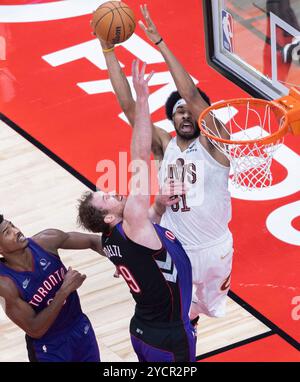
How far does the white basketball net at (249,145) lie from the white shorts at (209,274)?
0.55 meters

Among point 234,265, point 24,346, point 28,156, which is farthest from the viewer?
point 28,156

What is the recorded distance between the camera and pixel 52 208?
409 inches

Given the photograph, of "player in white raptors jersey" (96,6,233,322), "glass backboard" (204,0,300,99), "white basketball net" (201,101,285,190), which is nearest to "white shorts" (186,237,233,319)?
"player in white raptors jersey" (96,6,233,322)

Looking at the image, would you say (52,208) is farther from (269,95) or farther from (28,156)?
(269,95)

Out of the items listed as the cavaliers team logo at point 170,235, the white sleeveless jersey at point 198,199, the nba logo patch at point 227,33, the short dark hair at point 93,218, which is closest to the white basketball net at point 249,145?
the white sleeveless jersey at point 198,199

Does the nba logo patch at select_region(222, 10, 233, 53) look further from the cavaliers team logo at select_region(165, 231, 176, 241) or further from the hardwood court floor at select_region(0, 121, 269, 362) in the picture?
the cavaliers team logo at select_region(165, 231, 176, 241)

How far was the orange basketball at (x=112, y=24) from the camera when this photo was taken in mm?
8477

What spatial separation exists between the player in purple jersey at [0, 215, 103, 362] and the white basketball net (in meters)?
1.13

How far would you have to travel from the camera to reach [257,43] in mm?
9836

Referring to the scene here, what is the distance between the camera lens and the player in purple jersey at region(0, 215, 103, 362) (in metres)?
7.62

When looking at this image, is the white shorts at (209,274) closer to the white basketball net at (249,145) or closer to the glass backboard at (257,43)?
the white basketball net at (249,145)

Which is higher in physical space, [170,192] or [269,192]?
[170,192]
